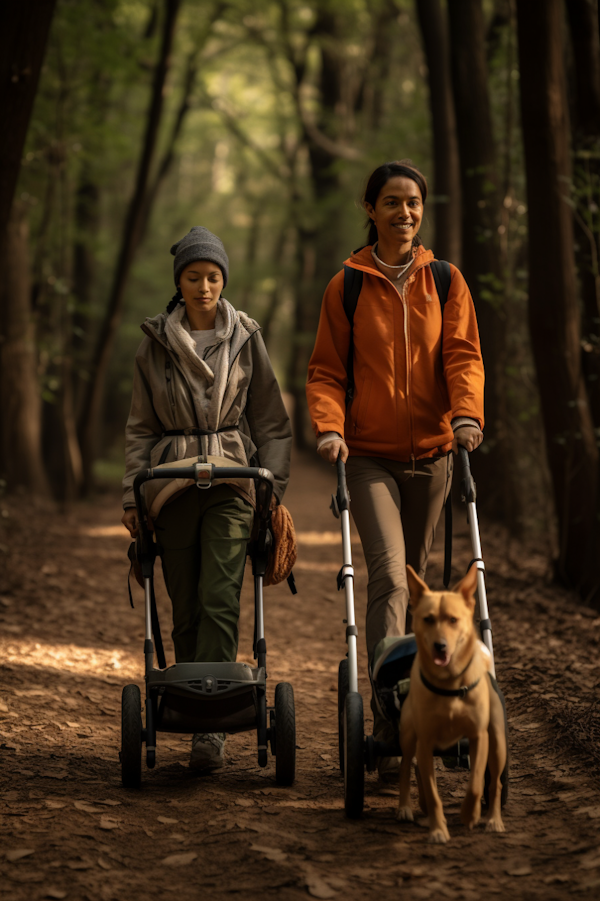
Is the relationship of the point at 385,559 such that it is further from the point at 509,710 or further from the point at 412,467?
the point at 509,710

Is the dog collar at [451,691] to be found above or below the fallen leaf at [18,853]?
above

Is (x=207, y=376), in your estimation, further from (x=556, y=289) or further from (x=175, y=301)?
(x=556, y=289)

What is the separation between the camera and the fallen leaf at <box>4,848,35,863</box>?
3517mm

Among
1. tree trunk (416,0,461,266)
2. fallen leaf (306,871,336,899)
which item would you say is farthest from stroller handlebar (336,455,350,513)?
tree trunk (416,0,461,266)

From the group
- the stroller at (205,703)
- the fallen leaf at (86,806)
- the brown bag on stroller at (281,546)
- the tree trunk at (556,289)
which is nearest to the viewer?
the fallen leaf at (86,806)

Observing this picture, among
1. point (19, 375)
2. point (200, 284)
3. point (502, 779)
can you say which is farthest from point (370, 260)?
point (19, 375)

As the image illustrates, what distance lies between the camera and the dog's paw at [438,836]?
3.51 metres

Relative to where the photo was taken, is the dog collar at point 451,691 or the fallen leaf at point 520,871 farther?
the dog collar at point 451,691

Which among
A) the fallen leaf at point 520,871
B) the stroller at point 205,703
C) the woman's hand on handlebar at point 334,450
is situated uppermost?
the woman's hand on handlebar at point 334,450

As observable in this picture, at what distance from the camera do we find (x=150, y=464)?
15.2 feet

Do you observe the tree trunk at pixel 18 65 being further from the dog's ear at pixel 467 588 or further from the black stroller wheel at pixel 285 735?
the dog's ear at pixel 467 588

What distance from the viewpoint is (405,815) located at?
12.3 ft

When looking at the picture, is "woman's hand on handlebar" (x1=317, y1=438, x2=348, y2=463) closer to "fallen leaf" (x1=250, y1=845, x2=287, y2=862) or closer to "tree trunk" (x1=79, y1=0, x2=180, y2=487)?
"fallen leaf" (x1=250, y1=845, x2=287, y2=862)

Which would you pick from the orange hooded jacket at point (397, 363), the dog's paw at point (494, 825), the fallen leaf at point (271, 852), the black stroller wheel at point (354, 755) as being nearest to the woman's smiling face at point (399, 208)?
the orange hooded jacket at point (397, 363)
